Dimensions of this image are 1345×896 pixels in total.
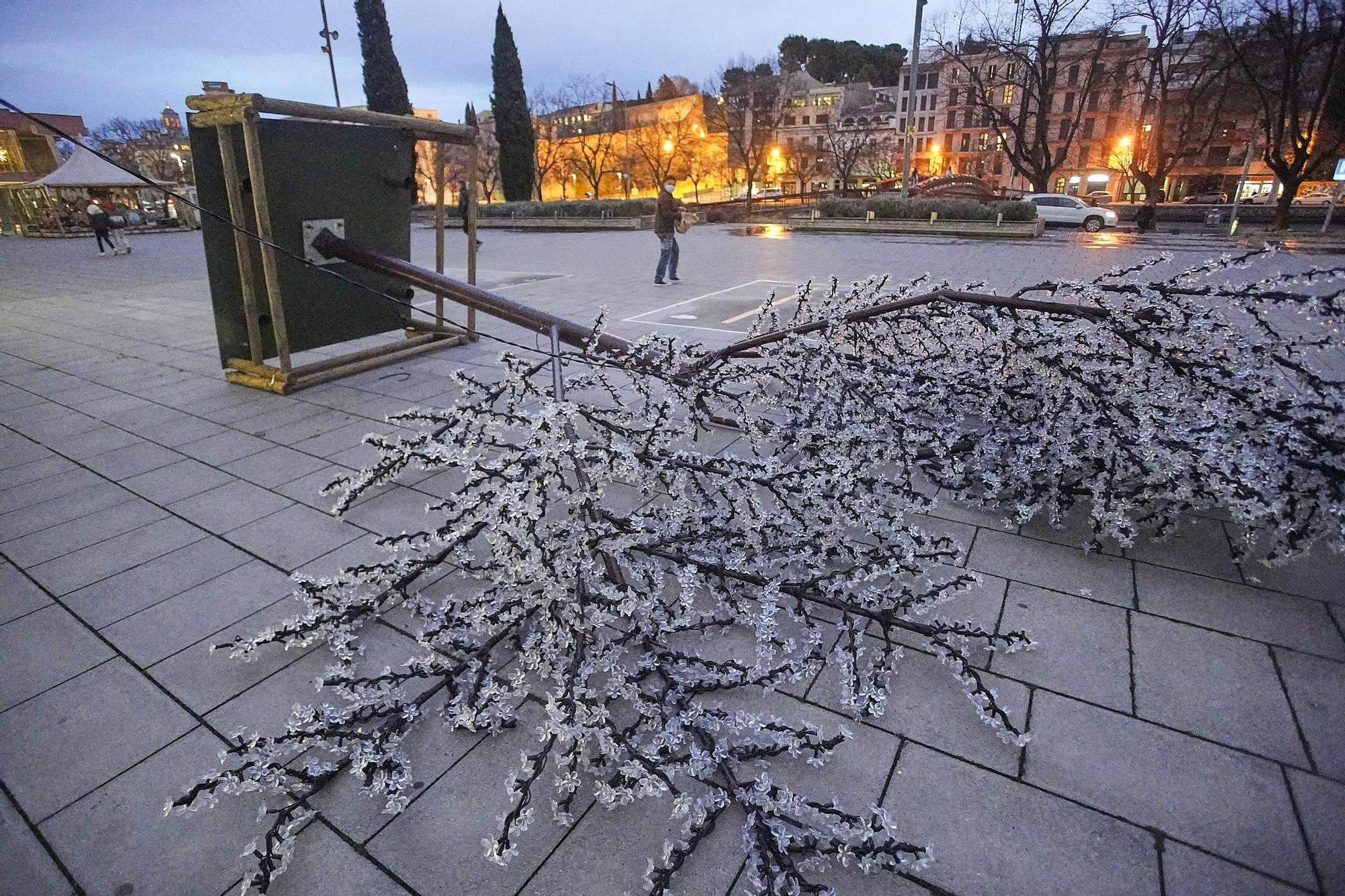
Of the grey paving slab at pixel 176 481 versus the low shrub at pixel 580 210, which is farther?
the low shrub at pixel 580 210

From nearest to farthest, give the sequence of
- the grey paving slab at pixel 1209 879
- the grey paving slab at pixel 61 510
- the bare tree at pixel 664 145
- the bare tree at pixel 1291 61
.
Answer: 1. the grey paving slab at pixel 1209 879
2. the grey paving slab at pixel 61 510
3. the bare tree at pixel 1291 61
4. the bare tree at pixel 664 145

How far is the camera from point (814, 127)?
8369cm

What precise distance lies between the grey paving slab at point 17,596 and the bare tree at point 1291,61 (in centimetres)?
3256

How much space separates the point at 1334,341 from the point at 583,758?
347cm

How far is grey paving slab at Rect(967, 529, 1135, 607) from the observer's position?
285 centimetres

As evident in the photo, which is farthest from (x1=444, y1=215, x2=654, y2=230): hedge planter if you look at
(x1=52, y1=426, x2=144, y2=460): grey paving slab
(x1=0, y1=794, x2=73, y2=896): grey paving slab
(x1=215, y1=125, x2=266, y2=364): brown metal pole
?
(x1=0, y1=794, x2=73, y2=896): grey paving slab

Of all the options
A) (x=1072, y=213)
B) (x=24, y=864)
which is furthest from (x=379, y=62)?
(x=24, y=864)

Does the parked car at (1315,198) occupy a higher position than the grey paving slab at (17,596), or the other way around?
the parked car at (1315,198)

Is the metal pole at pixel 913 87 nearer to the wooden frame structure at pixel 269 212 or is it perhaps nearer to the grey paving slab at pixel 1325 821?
the wooden frame structure at pixel 269 212

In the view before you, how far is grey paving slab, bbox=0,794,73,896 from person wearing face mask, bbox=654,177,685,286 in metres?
11.2

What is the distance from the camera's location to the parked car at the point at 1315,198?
34.4m

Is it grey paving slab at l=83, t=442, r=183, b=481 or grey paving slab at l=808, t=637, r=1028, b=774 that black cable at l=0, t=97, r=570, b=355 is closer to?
grey paving slab at l=83, t=442, r=183, b=481

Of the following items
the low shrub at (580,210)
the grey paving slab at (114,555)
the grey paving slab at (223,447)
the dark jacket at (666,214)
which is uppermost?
the low shrub at (580,210)

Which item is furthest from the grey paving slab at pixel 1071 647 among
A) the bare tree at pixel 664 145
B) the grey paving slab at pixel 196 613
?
the bare tree at pixel 664 145
